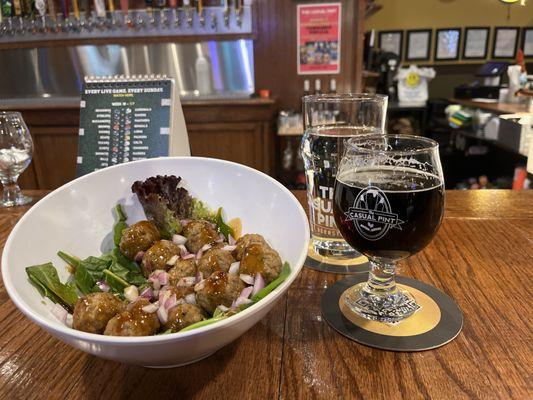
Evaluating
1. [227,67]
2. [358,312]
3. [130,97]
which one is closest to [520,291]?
[358,312]

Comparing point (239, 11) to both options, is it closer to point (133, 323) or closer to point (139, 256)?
point (139, 256)

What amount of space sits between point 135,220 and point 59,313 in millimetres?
265

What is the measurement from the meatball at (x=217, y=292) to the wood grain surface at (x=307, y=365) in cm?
7

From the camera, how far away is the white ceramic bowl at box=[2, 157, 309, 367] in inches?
15.5

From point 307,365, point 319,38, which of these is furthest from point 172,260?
point 319,38

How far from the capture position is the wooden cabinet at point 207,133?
326cm

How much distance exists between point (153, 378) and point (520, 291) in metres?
0.55

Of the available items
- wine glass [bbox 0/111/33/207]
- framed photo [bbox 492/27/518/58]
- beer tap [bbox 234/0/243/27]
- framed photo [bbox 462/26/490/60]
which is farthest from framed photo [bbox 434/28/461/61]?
wine glass [bbox 0/111/33/207]

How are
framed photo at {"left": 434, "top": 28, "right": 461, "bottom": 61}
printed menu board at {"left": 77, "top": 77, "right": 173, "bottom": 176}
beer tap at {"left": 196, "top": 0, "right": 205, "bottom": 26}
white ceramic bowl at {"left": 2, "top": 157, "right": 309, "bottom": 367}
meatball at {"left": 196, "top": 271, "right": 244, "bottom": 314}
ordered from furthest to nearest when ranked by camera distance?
1. framed photo at {"left": 434, "top": 28, "right": 461, "bottom": 61}
2. beer tap at {"left": 196, "top": 0, "right": 205, "bottom": 26}
3. printed menu board at {"left": 77, "top": 77, "right": 173, "bottom": 176}
4. meatball at {"left": 196, "top": 271, "right": 244, "bottom": 314}
5. white ceramic bowl at {"left": 2, "top": 157, "right": 309, "bottom": 367}

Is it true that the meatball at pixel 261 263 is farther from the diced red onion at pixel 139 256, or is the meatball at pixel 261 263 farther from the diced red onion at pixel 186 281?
the diced red onion at pixel 139 256

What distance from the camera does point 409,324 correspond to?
22.4 inches

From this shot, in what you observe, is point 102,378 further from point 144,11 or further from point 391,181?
point 144,11

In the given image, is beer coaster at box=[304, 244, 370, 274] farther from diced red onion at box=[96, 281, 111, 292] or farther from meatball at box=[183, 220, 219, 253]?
diced red onion at box=[96, 281, 111, 292]

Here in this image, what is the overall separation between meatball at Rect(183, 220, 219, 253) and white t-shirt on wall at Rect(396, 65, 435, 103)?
443 cm
